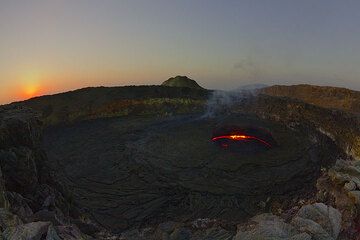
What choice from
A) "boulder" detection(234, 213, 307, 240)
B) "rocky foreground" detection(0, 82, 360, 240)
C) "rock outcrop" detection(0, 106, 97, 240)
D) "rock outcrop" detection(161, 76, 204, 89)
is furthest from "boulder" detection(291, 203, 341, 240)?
"rock outcrop" detection(161, 76, 204, 89)

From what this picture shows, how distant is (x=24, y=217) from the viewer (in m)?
8.09

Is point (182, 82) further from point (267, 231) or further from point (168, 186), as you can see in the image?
point (267, 231)

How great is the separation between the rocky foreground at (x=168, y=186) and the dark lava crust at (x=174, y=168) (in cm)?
6

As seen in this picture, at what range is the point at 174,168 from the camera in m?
17.6

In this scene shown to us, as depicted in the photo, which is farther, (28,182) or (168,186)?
(168,186)

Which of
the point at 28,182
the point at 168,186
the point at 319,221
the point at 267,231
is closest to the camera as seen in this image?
the point at 267,231

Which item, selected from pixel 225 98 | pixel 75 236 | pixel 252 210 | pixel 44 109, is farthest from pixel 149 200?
pixel 225 98

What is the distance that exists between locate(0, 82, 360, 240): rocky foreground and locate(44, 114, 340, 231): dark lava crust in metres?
0.06

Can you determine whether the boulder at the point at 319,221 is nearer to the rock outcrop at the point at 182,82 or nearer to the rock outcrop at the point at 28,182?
the rock outcrop at the point at 28,182

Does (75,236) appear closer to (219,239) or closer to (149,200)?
(219,239)

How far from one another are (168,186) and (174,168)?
199 cm

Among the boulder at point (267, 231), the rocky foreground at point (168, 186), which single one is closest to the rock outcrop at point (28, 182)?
the rocky foreground at point (168, 186)

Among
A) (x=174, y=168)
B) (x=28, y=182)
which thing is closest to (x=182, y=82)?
(x=174, y=168)

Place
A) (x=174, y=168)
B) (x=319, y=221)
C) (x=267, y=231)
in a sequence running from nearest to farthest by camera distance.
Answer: (x=267, y=231) → (x=319, y=221) → (x=174, y=168)
